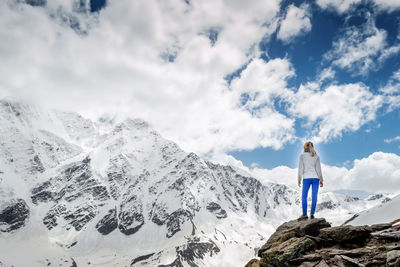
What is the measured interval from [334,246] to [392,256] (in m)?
3.17

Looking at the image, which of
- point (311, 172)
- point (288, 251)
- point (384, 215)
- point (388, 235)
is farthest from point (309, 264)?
point (384, 215)

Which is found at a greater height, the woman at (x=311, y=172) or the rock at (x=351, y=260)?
the woman at (x=311, y=172)

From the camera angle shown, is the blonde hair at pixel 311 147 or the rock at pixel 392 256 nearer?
the rock at pixel 392 256

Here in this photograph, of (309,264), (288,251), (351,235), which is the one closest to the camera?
(309,264)

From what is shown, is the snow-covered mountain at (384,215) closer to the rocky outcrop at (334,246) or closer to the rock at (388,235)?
the rocky outcrop at (334,246)

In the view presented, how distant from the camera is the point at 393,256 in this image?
9094 mm

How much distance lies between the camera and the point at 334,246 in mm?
12156

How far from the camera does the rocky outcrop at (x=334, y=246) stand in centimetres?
1003

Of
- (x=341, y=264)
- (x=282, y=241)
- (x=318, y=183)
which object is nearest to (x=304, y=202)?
(x=318, y=183)

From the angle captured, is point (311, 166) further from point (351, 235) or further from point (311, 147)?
point (351, 235)

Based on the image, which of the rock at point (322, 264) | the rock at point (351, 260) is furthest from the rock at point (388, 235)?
the rock at point (322, 264)

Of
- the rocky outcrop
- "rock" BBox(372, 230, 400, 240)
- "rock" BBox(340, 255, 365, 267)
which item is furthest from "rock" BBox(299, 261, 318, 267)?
"rock" BBox(372, 230, 400, 240)

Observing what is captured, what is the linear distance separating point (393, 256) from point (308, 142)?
7.81m

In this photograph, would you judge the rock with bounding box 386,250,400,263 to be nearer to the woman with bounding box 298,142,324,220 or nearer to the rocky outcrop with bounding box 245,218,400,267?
the rocky outcrop with bounding box 245,218,400,267
